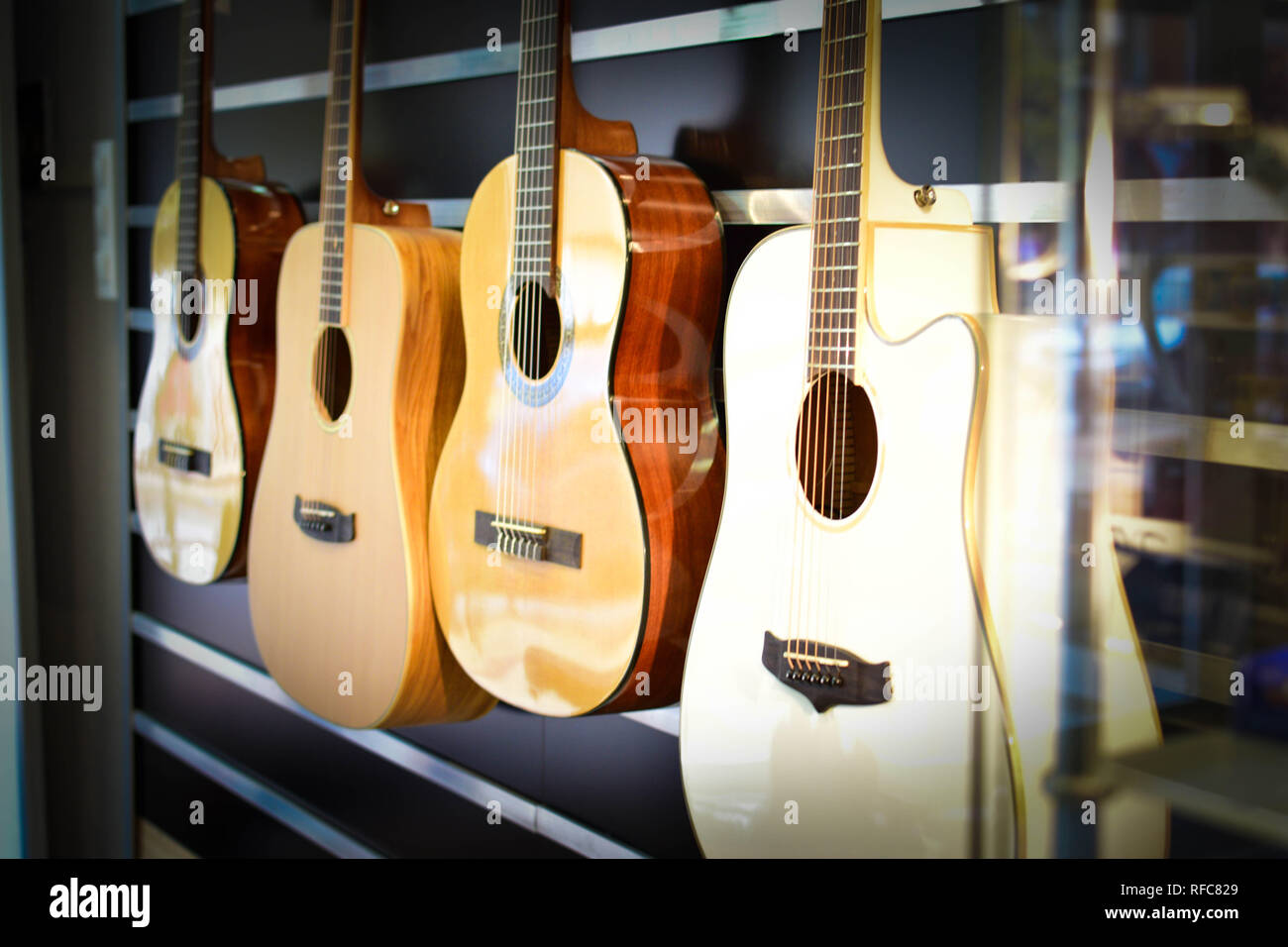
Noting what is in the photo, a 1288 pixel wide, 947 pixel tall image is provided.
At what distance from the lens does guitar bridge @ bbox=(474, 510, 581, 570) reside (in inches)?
45.0

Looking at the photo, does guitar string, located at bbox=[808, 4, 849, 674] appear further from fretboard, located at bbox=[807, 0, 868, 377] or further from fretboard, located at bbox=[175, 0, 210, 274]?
fretboard, located at bbox=[175, 0, 210, 274]

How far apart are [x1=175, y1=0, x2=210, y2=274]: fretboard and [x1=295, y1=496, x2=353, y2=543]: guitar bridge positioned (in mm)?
503

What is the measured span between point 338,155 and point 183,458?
0.55 metres

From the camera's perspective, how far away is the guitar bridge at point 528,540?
1144 millimetres

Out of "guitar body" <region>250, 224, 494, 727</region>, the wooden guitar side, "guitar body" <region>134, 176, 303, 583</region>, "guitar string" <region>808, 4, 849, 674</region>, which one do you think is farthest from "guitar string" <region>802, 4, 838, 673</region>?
"guitar body" <region>134, 176, 303, 583</region>

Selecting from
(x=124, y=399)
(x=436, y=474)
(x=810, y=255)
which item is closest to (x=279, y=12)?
(x=124, y=399)

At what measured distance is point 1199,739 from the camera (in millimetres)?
769

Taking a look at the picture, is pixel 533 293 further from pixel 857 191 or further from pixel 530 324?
pixel 857 191

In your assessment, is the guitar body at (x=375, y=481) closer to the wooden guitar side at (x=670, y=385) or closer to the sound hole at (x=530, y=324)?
the sound hole at (x=530, y=324)

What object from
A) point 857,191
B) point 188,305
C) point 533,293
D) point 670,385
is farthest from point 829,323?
point 188,305

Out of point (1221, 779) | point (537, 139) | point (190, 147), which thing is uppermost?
point (190, 147)

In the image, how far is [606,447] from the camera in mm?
1100

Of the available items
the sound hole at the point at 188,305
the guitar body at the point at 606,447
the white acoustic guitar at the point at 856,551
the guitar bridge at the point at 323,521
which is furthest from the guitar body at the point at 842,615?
the sound hole at the point at 188,305

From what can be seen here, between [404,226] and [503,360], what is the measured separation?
1.16 ft
